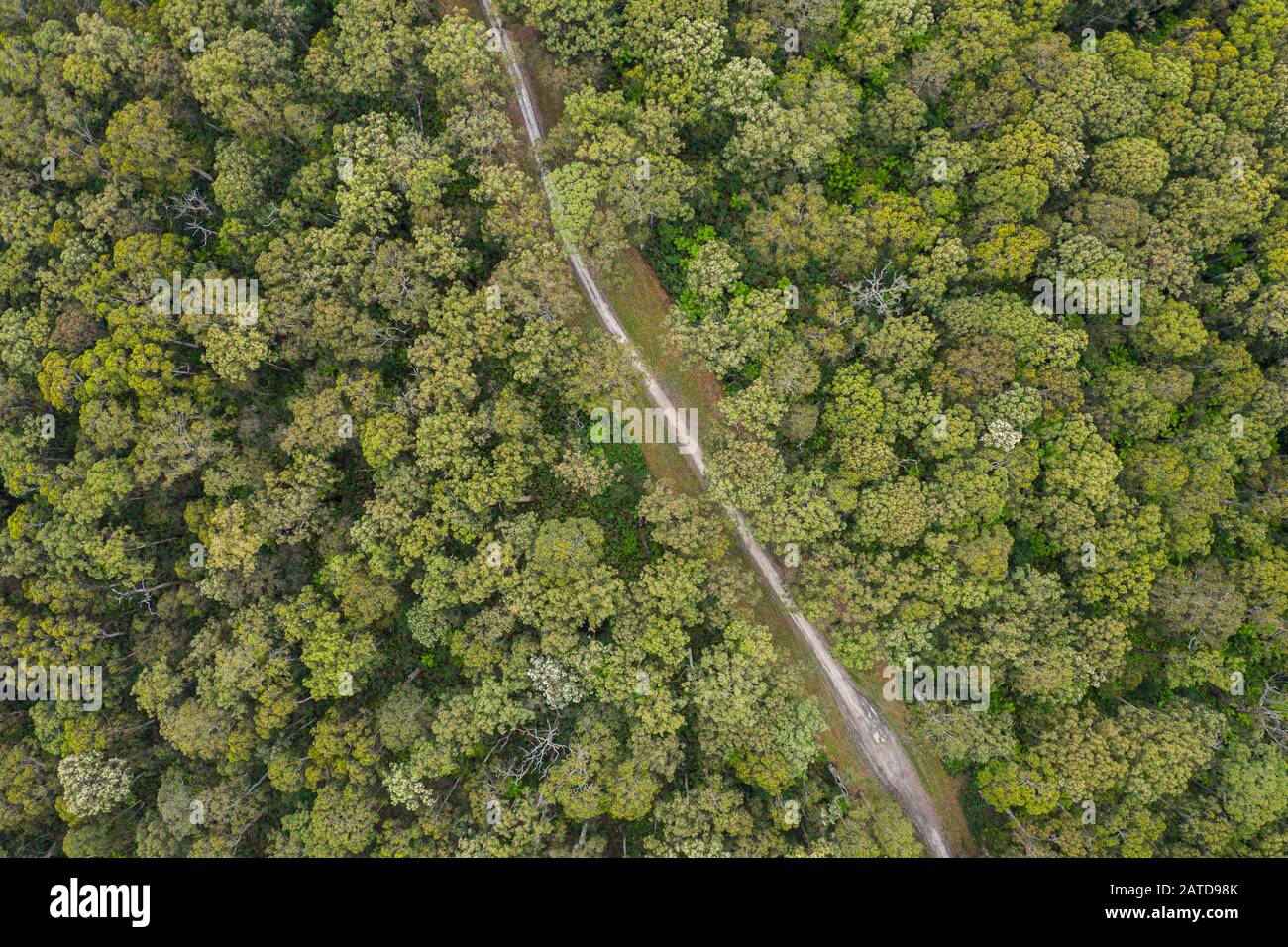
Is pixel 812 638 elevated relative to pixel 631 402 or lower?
lower

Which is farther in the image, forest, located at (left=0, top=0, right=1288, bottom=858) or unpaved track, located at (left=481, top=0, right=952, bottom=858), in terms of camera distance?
unpaved track, located at (left=481, top=0, right=952, bottom=858)

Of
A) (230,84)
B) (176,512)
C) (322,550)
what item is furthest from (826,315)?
(176,512)

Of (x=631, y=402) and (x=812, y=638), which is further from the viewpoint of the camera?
(x=812, y=638)

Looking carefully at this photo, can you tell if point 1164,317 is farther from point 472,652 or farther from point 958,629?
point 472,652
